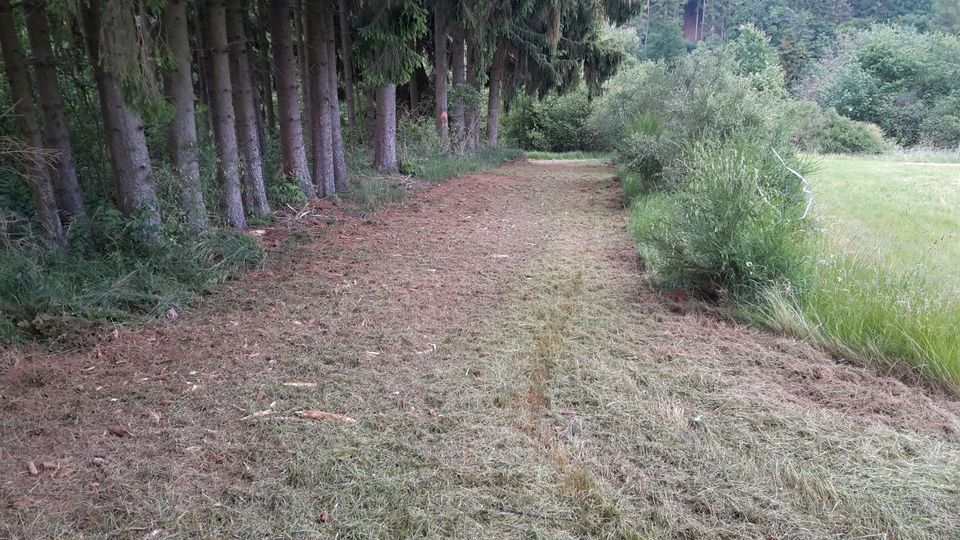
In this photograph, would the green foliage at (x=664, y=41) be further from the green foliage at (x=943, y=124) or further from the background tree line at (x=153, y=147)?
the background tree line at (x=153, y=147)

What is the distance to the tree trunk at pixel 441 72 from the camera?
519 inches

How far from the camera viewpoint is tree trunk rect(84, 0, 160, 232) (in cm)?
465

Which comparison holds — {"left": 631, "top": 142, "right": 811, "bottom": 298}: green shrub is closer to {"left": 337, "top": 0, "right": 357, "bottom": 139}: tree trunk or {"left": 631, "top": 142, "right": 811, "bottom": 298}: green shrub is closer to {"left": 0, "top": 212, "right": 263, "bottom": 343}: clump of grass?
{"left": 0, "top": 212, "right": 263, "bottom": 343}: clump of grass

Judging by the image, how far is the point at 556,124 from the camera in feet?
90.5

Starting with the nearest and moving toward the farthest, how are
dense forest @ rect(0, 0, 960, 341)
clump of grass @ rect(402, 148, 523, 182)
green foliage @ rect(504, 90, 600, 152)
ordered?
dense forest @ rect(0, 0, 960, 341) < clump of grass @ rect(402, 148, 523, 182) < green foliage @ rect(504, 90, 600, 152)

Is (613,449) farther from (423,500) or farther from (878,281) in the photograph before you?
(878,281)

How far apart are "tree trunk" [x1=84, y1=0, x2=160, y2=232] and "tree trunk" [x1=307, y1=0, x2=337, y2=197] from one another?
3.68m

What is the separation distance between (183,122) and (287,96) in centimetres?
259

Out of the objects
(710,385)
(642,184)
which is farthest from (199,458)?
(642,184)

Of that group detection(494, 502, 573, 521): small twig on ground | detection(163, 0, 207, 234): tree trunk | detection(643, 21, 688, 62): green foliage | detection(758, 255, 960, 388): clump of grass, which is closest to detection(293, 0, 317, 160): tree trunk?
detection(163, 0, 207, 234): tree trunk

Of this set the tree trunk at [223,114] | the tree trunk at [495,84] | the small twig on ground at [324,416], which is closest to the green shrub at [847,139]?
the tree trunk at [495,84]

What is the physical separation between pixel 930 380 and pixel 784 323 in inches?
34.3

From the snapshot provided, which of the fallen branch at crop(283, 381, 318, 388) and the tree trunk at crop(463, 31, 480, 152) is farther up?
the tree trunk at crop(463, 31, 480, 152)

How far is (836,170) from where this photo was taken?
14773 millimetres
